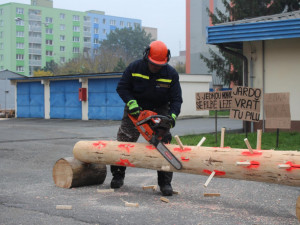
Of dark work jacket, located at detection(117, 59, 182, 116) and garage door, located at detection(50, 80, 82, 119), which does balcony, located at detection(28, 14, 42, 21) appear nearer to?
garage door, located at detection(50, 80, 82, 119)

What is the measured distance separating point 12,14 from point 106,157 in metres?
85.9

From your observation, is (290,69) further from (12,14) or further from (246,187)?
(12,14)

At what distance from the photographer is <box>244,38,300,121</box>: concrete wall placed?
13.8m

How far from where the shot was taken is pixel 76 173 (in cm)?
660

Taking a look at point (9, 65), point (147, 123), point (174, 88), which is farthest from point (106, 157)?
point (9, 65)

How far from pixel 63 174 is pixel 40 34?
89.7 meters

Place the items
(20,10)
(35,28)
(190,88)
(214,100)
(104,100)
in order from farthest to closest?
(35,28) < (20,10) < (190,88) < (104,100) < (214,100)

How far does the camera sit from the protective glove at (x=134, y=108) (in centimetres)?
595

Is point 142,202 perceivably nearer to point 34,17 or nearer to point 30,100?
point 30,100

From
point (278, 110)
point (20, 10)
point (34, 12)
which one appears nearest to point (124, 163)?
point (278, 110)

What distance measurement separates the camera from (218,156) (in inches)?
214

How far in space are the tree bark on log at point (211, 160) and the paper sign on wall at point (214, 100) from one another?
542 centimetres

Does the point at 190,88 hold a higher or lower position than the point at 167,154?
higher

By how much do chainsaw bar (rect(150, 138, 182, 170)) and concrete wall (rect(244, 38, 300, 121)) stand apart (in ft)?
30.0
